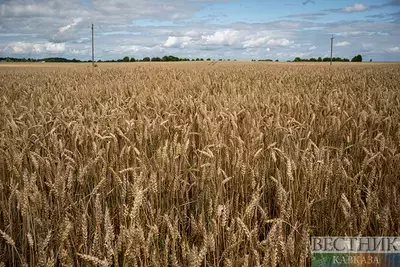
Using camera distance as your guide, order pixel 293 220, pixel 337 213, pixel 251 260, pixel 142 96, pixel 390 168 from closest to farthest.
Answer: pixel 251 260
pixel 293 220
pixel 337 213
pixel 390 168
pixel 142 96

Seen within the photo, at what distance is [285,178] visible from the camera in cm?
244

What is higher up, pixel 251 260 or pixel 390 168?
pixel 390 168

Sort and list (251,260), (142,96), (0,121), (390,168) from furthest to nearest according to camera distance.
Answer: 1. (142,96)
2. (0,121)
3. (390,168)
4. (251,260)

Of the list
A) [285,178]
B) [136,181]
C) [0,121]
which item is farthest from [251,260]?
[0,121]

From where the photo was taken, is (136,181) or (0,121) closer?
(136,181)

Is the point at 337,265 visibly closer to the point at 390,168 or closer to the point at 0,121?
the point at 390,168

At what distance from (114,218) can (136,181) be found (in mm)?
674

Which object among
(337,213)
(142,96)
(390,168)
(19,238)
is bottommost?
(19,238)

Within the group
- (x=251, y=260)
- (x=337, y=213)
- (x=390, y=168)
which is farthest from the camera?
(x=390, y=168)

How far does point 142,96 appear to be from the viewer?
229 inches

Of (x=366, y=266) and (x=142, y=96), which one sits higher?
(x=142, y=96)

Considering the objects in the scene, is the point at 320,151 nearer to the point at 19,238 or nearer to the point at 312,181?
the point at 312,181

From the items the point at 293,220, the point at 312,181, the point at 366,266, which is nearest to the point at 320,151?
the point at 312,181

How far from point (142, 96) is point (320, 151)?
4022 millimetres
